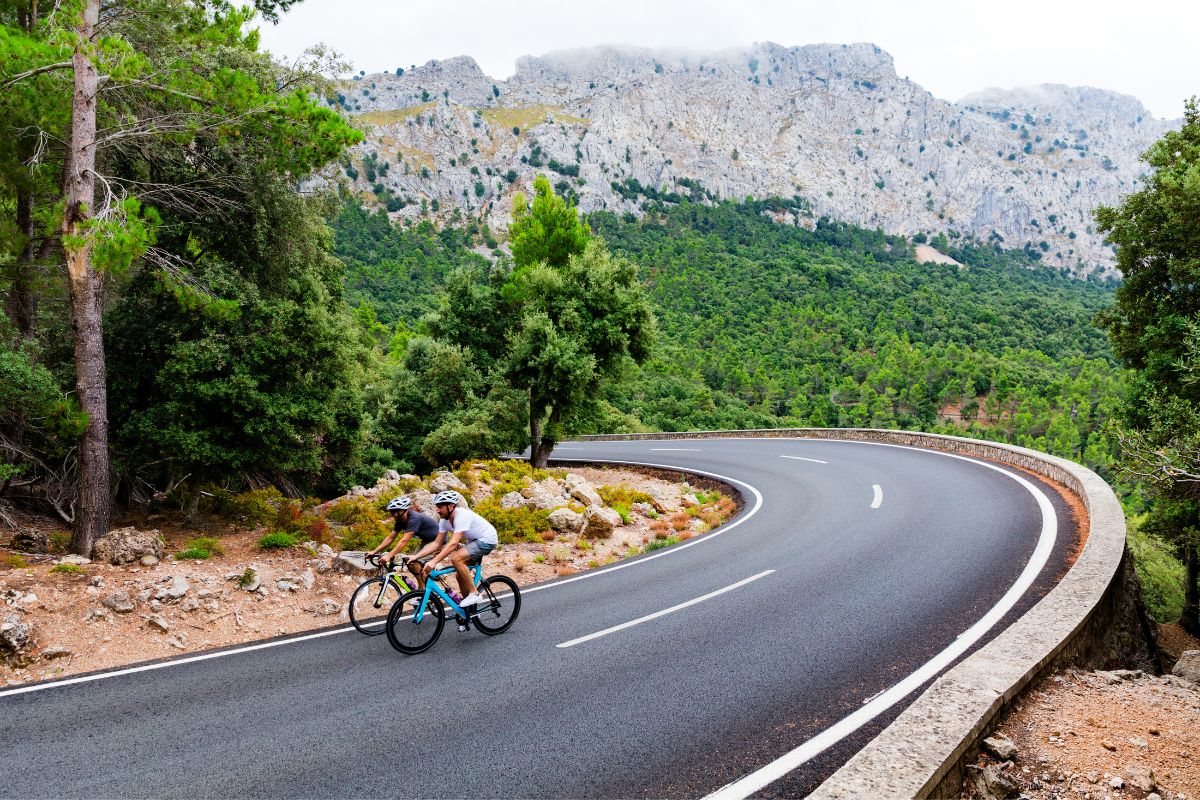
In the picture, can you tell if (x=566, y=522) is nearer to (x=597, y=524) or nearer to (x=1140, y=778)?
(x=597, y=524)

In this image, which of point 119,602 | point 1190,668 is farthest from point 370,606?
point 1190,668

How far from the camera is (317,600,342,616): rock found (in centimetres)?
827

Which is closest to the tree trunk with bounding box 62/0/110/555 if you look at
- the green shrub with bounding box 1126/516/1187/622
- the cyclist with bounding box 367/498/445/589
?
the cyclist with bounding box 367/498/445/589

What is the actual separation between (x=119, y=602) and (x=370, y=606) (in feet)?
10.0

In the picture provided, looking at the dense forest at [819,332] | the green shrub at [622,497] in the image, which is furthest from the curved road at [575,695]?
the dense forest at [819,332]

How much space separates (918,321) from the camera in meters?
106

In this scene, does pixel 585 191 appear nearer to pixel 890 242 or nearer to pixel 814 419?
pixel 890 242

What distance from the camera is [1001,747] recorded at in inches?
150

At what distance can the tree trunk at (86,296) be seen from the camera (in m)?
8.06

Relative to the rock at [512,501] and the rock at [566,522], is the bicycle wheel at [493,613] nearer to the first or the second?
the rock at [566,522]

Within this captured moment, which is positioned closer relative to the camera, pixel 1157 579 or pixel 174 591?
pixel 174 591

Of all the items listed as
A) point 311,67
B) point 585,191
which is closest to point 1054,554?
point 311,67

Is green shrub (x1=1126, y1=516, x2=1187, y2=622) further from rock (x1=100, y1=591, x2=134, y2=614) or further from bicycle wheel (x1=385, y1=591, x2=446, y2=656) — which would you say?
rock (x1=100, y1=591, x2=134, y2=614)

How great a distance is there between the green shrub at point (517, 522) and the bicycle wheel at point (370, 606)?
402cm
